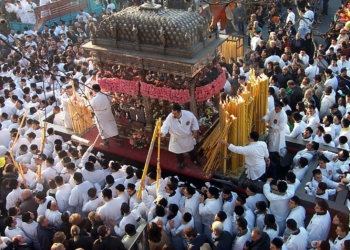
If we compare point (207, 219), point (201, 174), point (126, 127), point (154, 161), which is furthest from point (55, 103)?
point (207, 219)

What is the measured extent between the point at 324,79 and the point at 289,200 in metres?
5.57

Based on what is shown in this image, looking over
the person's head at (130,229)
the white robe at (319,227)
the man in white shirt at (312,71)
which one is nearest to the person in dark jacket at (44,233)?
the person's head at (130,229)

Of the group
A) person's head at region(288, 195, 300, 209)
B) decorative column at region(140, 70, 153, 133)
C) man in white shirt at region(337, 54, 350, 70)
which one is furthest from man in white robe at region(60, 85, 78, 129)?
man in white shirt at region(337, 54, 350, 70)

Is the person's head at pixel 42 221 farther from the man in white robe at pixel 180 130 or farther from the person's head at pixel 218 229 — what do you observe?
the person's head at pixel 218 229

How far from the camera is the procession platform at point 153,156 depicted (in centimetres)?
851

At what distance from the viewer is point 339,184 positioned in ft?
23.9

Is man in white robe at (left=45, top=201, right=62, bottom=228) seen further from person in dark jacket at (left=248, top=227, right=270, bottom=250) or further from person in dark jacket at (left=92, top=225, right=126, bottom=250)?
person in dark jacket at (left=248, top=227, right=270, bottom=250)

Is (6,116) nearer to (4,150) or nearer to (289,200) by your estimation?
(4,150)

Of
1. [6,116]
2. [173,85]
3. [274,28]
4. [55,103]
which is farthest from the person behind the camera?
[274,28]

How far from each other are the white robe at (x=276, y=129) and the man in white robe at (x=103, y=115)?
142 inches

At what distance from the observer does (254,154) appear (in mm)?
7613

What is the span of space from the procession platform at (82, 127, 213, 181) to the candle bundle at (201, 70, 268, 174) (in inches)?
9.6

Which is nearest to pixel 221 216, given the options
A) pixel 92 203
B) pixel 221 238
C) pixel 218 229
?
pixel 218 229

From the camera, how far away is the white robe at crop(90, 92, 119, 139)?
9062 mm
